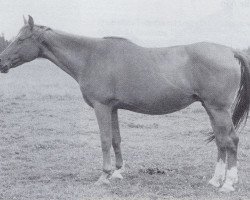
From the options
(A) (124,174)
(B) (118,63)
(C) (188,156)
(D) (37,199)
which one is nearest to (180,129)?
(C) (188,156)

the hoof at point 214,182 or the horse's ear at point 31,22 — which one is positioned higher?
the horse's ear at point 31,22

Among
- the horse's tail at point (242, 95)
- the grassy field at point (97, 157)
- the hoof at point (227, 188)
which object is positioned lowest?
the grassy field at point (97, 157)

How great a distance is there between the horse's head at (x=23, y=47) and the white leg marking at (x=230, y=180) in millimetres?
3800

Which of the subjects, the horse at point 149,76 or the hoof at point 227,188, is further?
the horse at point 149,76

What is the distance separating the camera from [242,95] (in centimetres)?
708

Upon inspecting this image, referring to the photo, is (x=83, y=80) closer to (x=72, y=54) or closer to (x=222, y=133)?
(x=72, y=54)

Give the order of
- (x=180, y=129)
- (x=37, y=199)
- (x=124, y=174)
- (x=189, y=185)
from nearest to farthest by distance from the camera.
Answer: (x=37, y=199) → (x=189, y=185) → (x=124, y=174) → (x=180, y=129)

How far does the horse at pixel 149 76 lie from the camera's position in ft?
21.5

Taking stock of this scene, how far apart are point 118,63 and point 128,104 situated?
70 centimetres

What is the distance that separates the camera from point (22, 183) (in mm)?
6750

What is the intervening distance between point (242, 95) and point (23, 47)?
3832 millimetres

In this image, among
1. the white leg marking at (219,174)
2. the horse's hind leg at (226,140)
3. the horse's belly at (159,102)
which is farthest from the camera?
the white leg marking at (219,174)

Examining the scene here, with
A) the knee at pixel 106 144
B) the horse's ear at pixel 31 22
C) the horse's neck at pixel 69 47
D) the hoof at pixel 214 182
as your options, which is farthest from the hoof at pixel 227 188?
the horse's ear at pixel 31 22

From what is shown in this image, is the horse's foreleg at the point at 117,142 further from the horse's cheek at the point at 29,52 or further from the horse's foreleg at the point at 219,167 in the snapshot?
the horse's cheek at the point at 29,52
